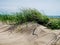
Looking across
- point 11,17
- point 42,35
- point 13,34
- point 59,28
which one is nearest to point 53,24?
point 59,28

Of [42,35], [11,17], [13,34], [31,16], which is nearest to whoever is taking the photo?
[42,35]

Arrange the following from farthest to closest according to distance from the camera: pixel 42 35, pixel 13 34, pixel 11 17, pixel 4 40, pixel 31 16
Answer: pixel 11 17 < pixel 31 16 < pixel 13 34 < pixel 4 40 < pixel 42 35

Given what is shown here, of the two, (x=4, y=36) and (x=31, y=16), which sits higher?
(x=31, y=16)

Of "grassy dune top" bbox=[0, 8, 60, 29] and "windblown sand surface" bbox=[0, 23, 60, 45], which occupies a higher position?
"grassy dune top" bbox=[0, 8, 60, 29]

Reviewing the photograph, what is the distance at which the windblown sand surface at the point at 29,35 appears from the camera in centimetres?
394

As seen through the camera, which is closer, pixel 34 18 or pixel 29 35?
pixel 29 35

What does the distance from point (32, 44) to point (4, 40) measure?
77 cm

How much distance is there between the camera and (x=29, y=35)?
14.7ft

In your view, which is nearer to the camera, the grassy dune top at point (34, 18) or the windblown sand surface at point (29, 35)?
the windblown sand surface at point (29, 35)

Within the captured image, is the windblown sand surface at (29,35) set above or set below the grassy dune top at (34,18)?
below

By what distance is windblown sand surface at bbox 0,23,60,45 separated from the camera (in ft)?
12.9

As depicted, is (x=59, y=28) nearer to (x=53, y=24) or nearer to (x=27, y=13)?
(x=53, y=24)

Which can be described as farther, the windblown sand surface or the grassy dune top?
the grassy dune top

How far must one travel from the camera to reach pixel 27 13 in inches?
211
